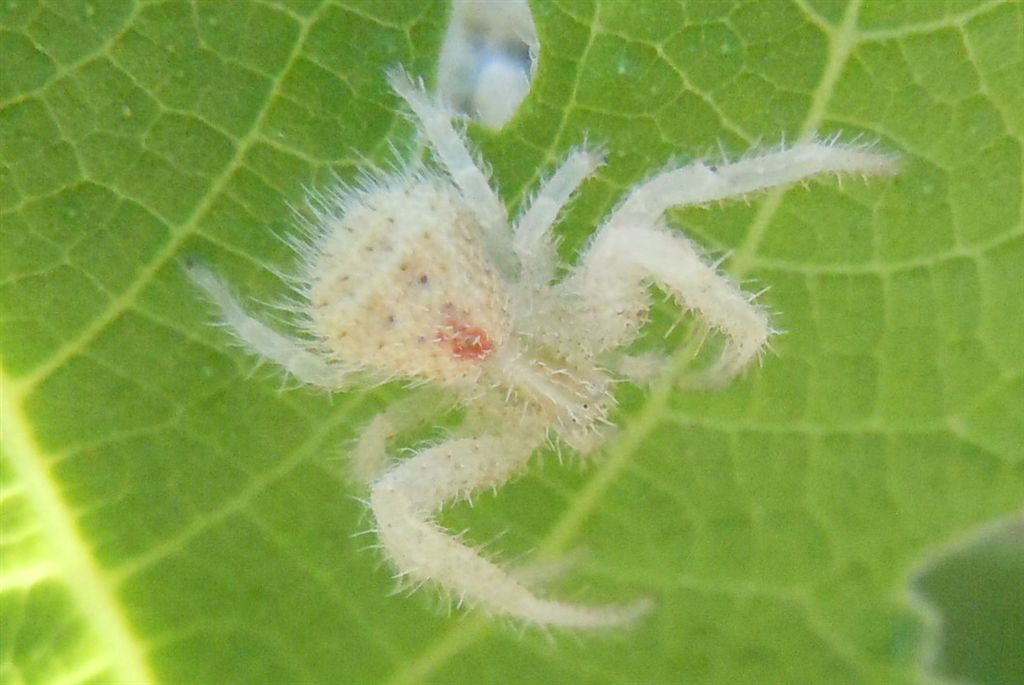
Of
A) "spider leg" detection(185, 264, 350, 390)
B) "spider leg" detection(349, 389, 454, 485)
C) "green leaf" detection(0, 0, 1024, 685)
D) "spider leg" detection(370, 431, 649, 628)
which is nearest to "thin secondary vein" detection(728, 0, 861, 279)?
"green leaf" detection(0, 0, 1024, 685)

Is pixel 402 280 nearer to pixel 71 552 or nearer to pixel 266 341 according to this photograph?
pixel 266 341

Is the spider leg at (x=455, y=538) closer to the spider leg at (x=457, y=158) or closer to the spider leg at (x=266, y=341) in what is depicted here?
the spider leg at (x=266, y=341)

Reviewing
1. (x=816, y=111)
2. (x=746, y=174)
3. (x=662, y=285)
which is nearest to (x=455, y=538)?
(x=662, y=285)

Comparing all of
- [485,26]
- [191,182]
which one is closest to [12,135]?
[191,182]

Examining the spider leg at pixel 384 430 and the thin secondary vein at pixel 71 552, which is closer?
the thin secondary vein at pixel 71 552

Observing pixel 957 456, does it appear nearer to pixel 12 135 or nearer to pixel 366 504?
pixel 366 504

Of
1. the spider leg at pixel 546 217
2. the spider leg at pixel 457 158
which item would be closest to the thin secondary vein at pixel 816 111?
the spider leg at pixel 546 217
